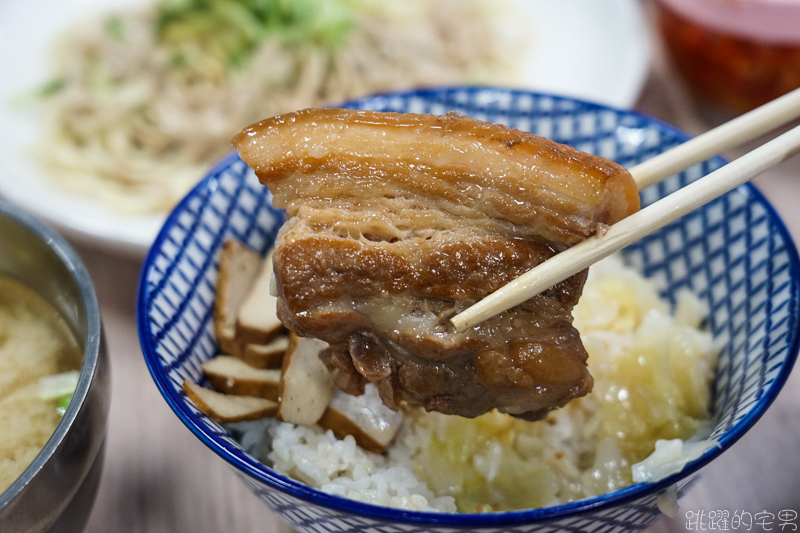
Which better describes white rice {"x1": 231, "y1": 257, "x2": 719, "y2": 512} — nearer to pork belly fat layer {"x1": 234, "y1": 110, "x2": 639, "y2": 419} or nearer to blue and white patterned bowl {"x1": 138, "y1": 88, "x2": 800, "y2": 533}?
blue and white patterned bowl {"x1": 138, "y1": 88, "x2": 800, "y2": 533}

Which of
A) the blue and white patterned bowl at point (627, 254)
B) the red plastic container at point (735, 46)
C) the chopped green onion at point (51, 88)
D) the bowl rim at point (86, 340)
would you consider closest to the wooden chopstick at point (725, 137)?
the blue and white patterned bowl at point (627, 254)

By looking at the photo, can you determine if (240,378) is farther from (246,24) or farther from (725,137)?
(246,24)

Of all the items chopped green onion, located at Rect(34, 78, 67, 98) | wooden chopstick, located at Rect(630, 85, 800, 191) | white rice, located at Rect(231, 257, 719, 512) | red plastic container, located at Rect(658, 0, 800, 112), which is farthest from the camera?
chopped green onion, located at Rect(34, 78, 67, 98)

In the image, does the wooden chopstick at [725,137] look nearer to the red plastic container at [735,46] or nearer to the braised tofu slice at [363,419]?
the braised tofu slice at [363,419]

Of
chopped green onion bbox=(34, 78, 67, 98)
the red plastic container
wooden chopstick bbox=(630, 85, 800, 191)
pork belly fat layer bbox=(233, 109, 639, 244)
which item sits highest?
the red plastic container

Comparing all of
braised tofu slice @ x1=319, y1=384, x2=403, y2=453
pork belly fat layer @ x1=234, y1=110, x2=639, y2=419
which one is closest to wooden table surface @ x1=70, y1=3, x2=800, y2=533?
braised tofu slice @ x1=319, y1=384, x2=403, y2=453

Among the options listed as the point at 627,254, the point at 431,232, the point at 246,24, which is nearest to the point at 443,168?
the point at 431,232
